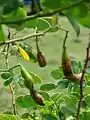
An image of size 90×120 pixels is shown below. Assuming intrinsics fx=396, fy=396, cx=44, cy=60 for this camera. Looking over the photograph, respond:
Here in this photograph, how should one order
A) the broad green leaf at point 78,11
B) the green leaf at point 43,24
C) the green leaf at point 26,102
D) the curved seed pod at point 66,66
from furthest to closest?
the green leaf at point 26,102, the green leaf at point 43,24, the curved seed pod at point 66,66, the broad green leaf at point 78,11

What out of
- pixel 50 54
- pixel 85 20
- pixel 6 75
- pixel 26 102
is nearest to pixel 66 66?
pixel 85 20

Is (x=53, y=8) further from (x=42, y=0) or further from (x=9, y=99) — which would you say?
(x=9, y=99)

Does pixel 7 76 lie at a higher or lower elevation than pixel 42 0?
lower

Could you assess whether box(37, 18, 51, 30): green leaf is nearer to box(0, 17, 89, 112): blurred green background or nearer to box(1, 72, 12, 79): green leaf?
box(1, 72, 12, 79): green leaf

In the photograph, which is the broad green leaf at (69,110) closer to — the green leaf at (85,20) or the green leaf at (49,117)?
the green leaf at (49,117)

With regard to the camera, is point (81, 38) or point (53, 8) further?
point (81, 38)

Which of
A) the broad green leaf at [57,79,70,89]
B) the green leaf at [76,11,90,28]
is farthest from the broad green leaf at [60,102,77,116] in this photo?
the green leaf at [76,11,90,28]

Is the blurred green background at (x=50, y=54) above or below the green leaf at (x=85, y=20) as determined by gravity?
below

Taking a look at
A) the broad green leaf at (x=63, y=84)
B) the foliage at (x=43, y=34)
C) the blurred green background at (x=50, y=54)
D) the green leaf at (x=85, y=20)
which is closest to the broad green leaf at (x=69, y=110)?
the foliage at (x=43, y=34)

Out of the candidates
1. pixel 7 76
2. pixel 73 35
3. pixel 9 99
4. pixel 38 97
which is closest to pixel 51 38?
pixel 73 35

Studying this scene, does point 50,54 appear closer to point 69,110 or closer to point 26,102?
point 26,102

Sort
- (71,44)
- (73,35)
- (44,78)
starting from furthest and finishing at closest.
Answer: (73,35) < (71,44) < (44,78)
